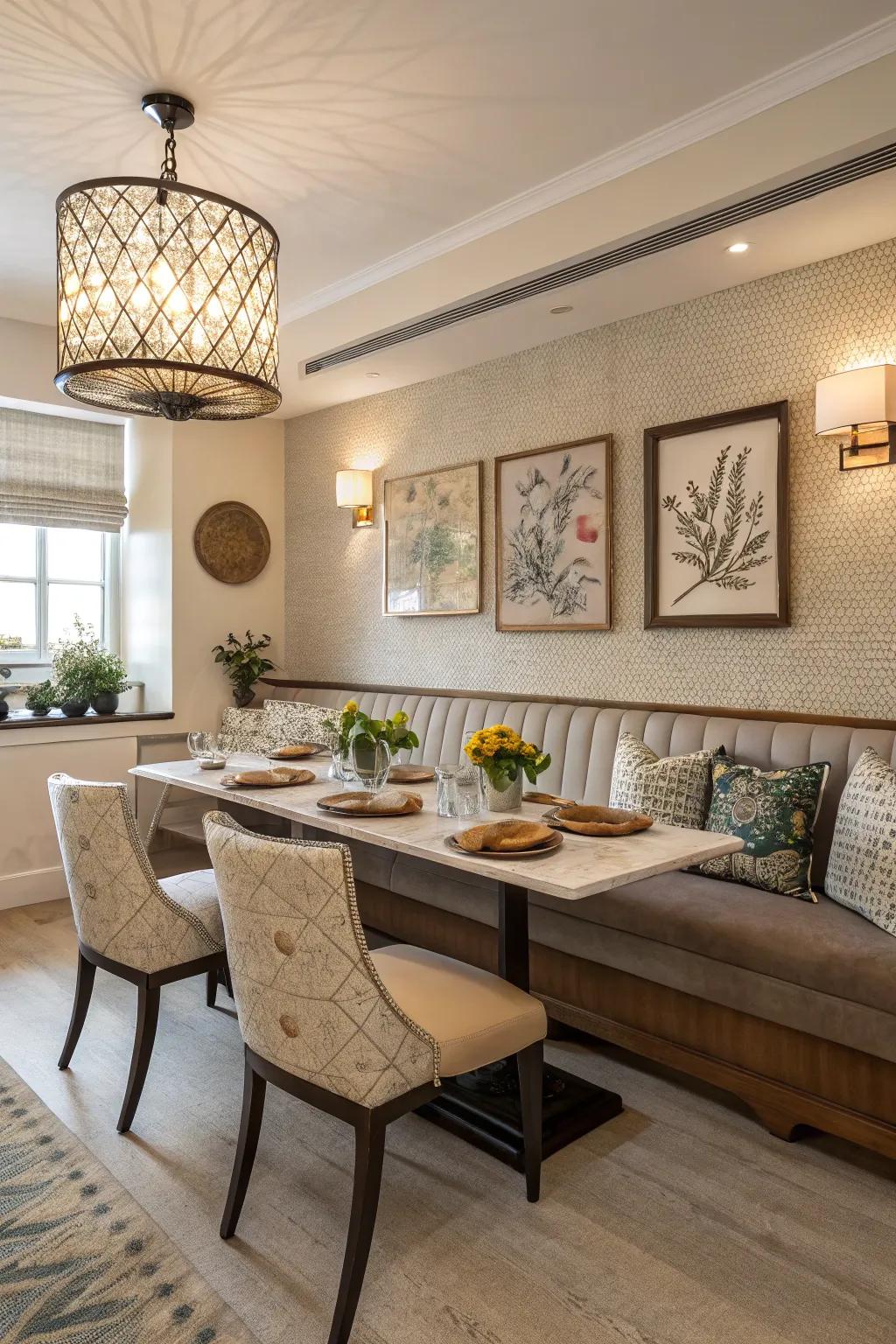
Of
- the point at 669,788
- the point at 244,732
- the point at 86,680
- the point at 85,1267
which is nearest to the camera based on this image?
the point at 85,1267

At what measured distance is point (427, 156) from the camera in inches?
114

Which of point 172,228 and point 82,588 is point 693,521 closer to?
point 172,228

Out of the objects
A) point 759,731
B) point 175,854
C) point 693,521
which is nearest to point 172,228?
point 693,521

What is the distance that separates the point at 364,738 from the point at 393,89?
74.8 inches

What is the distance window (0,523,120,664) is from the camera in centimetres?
467

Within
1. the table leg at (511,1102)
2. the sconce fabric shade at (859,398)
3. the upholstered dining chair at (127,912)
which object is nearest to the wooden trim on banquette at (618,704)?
the sconce fabric shade at (859,398)

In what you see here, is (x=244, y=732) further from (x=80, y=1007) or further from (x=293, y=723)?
(x=80, y=1007)

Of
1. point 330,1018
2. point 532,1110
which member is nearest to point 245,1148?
point 330,1018

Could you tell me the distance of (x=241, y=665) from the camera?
5.11 m

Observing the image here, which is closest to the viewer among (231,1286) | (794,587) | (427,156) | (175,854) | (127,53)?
(231,1286)

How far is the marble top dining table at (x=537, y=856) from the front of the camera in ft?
5.91

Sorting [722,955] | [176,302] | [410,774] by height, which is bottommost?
[722,955]

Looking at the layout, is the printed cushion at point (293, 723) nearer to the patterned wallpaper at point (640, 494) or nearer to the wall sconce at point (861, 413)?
the patterned wallpaper at point (640, 494)

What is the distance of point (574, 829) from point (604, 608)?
1.71m
